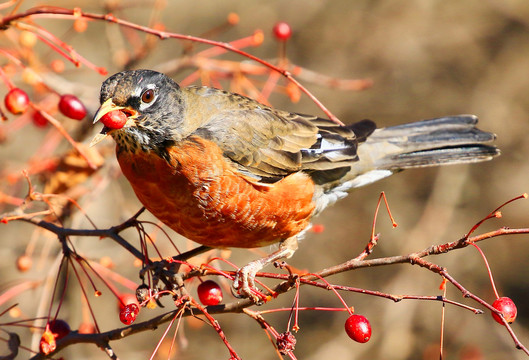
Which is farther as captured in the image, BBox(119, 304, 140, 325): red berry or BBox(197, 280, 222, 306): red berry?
BBox(197, 280, 222, 306): red berry

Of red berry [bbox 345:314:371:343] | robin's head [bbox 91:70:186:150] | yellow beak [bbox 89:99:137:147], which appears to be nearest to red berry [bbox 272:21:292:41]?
robin's head [bbox 91:70:186:150]

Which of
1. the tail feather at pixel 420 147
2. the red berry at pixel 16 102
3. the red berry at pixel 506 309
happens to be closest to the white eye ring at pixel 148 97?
the red berry at pixel 16 102

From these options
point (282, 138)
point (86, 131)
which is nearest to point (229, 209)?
point (282, 138)

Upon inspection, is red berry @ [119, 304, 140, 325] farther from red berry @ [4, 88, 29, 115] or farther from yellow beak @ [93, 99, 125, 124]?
red berry @ [4, 88, 29, 115]

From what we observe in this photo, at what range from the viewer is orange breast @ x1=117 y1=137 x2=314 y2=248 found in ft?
9.61

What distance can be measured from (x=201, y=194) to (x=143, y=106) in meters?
0.50

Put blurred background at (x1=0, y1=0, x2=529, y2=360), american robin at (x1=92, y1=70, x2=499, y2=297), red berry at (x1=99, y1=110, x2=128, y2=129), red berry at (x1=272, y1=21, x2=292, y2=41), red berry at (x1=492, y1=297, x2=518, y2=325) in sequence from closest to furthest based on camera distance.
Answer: red berry at (x1=492, y1=297, x2=518, y2=325)
red berry at (x1=99, y1=110, x2=128, y2=129)
american robin at (x1=92, y1=70, x2=499, y2=297)
red berry at (x1=272, y1=21, x2=292, y2=41)
blurred background at (x1=0, y1=0, x2=529, y2=360)

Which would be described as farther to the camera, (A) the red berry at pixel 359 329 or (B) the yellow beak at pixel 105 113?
(B) the yellow beak at pixel 105 113

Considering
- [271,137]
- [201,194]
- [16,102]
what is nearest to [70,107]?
[16,102]

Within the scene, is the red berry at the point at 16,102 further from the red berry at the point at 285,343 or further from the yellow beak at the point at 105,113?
the red berry at the point at 285,343

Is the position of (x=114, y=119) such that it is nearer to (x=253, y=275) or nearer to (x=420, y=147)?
(x=253, y=275)

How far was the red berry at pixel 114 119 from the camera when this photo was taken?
256cm

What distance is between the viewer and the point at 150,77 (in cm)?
282

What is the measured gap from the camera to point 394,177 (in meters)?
7.08
